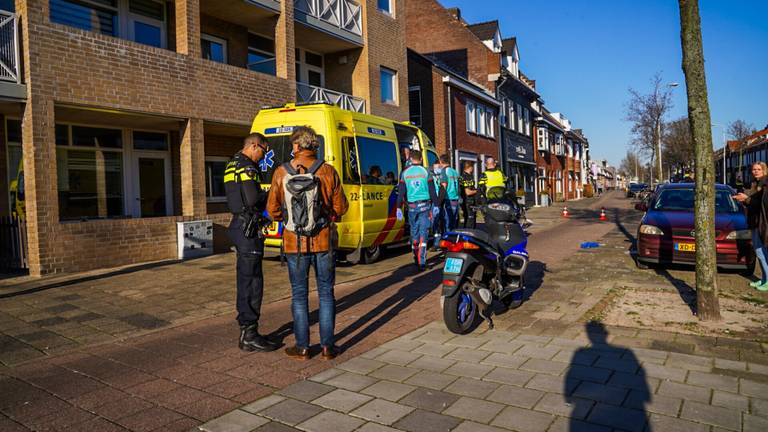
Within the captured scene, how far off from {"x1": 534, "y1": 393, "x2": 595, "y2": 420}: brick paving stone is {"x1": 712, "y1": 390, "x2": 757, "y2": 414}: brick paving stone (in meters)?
0.79

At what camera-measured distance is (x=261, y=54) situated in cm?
1578

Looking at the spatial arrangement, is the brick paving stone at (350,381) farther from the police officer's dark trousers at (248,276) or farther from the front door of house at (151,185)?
the front door of house at (151,185)

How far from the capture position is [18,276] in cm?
901

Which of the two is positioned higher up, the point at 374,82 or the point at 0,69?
the point at 374,82

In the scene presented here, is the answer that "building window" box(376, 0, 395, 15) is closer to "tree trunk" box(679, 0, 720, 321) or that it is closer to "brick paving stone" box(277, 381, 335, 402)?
"tree trunk" box(679, 0, 720, 321)

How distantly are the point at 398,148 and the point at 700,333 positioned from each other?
283 inches

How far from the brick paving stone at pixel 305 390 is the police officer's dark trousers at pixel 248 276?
3.58 ft

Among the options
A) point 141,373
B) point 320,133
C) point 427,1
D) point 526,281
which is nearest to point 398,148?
point 320,133

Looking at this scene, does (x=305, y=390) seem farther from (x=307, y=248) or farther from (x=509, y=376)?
(x=509, y=376)

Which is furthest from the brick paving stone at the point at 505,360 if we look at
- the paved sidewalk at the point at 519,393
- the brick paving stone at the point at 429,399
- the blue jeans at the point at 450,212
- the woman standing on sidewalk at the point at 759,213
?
the blue jeans at the point at 450,212

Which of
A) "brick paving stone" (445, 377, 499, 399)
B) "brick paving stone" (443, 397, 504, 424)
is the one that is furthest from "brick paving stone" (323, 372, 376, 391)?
"brick paving stone" (443, 397, 504, 424)

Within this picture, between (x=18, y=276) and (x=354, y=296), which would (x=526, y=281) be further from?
(x=18, y=276)

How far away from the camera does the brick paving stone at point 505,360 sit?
426 cm

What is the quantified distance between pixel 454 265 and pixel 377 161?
18.0 ft
